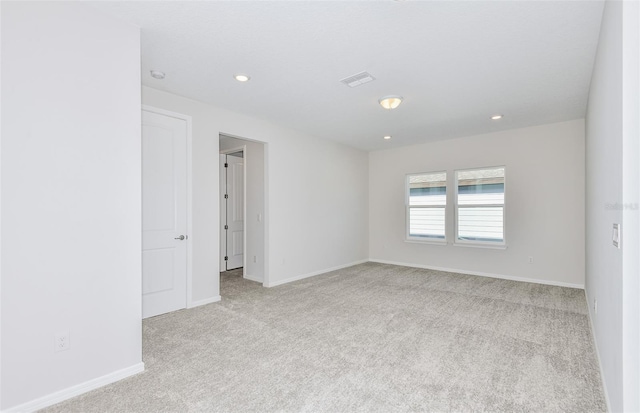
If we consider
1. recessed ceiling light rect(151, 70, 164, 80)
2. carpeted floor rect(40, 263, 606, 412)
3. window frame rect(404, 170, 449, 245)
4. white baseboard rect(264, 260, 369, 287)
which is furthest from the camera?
window frame rect(404, 170, 449, 245)

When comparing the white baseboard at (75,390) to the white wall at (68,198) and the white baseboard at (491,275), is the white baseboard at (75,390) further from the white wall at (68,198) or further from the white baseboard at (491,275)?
the white baseboard at (491,275)

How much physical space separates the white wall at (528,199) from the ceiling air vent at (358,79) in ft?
11.3

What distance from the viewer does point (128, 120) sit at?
7.53 feet

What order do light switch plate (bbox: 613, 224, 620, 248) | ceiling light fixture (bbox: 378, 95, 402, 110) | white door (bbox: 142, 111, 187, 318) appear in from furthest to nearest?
ceiling light fixture (bbox: 378, 95, 402, 110)
white door (bbox: 142, 111, 187, 318)
light switch plate (bbox: 613, 224, 620, 248)

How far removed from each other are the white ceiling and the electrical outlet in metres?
2.27


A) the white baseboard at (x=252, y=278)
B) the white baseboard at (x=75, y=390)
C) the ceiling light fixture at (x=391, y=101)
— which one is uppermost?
the ceiling light fixture at (x=391, y=101)

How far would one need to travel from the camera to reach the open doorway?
17.0 feet

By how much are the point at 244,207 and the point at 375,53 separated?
3656 millimetres

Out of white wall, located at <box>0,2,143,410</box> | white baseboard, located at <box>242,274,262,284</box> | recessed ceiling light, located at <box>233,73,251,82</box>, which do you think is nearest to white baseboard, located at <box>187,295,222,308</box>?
white baseboard, located at <box>242,274,262,284</box>

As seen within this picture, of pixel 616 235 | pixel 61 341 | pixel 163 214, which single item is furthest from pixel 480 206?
pixel 61 341

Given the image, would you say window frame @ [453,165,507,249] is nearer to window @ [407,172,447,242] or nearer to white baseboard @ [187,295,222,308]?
window @ [407,172,447,242]

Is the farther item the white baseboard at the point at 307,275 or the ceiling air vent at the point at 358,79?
the white baseboard at the point at 307,275

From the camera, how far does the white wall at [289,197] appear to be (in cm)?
400

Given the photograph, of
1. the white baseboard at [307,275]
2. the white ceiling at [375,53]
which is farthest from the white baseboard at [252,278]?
the white ceiling at [375,53]
